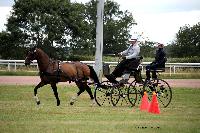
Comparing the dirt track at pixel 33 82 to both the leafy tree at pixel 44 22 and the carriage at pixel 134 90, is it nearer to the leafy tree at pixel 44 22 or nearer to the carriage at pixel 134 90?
the carriage at pixel 134 90

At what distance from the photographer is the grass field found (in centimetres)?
1291

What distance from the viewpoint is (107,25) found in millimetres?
95812

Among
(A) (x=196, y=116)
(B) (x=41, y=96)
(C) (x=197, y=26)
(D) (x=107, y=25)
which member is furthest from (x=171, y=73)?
(D) (x=107, y=25)

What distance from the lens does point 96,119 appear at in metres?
15.0

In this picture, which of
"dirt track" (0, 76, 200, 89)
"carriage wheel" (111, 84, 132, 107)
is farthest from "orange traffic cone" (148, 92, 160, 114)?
"dirt track" (0, 76, 200, 89)

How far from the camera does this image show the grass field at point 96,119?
12.9 metres

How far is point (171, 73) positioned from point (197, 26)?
32.7 m

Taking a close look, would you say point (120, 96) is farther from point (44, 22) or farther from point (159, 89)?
point (44, 22)

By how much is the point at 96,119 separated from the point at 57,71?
205 inches

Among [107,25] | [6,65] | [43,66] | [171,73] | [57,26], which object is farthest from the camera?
[107,25]

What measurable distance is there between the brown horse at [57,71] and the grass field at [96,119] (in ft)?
3.08

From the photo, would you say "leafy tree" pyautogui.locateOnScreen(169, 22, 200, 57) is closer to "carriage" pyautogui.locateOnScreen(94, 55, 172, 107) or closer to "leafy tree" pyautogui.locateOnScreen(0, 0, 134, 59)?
"leafy tree" pyautogui.locateOnScreen(0, 0, 134, 59)

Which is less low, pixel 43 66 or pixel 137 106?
pixel 43 66

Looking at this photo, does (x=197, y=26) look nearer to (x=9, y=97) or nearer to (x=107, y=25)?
(x=107, y=25)
